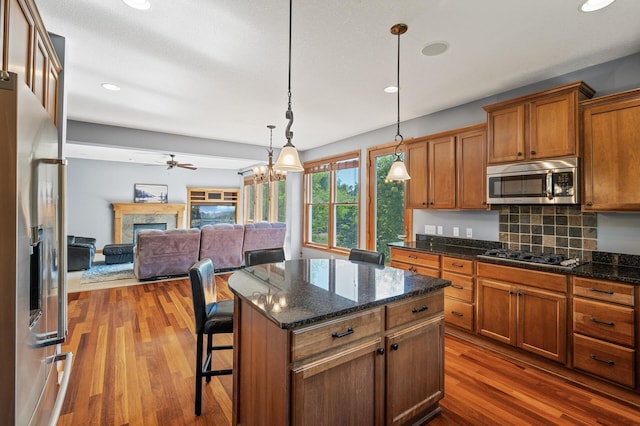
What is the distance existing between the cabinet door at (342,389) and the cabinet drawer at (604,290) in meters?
1.84

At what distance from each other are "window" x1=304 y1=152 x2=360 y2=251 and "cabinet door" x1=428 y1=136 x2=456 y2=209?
1788mm

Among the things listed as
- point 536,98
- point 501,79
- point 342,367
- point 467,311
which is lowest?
point 467,311

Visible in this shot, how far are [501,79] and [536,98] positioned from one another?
1.39 feet

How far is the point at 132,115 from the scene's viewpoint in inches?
170

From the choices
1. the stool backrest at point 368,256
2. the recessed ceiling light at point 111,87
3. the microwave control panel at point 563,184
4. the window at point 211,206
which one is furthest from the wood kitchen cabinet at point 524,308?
the window at point 211,206

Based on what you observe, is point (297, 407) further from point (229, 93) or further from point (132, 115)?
point (132, 115)

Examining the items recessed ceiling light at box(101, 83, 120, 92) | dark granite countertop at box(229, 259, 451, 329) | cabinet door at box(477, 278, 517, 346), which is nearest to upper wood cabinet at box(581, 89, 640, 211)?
cabinet door at box(477, 278, 517, 346)

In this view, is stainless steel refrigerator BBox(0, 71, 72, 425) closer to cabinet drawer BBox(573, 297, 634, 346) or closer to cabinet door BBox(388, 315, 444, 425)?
cabinet door BBox(388, 315, 444, 425)

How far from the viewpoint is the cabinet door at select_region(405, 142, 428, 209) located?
12.4ft

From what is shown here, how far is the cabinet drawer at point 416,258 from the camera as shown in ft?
10.8

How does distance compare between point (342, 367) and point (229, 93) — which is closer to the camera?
point (342, 367)

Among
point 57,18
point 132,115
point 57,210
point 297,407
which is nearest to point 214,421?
point 297,407

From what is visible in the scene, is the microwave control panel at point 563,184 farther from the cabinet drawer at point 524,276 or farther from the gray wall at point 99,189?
the gray wall at point 99,189

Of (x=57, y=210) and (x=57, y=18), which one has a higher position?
(x=57, y=18)
